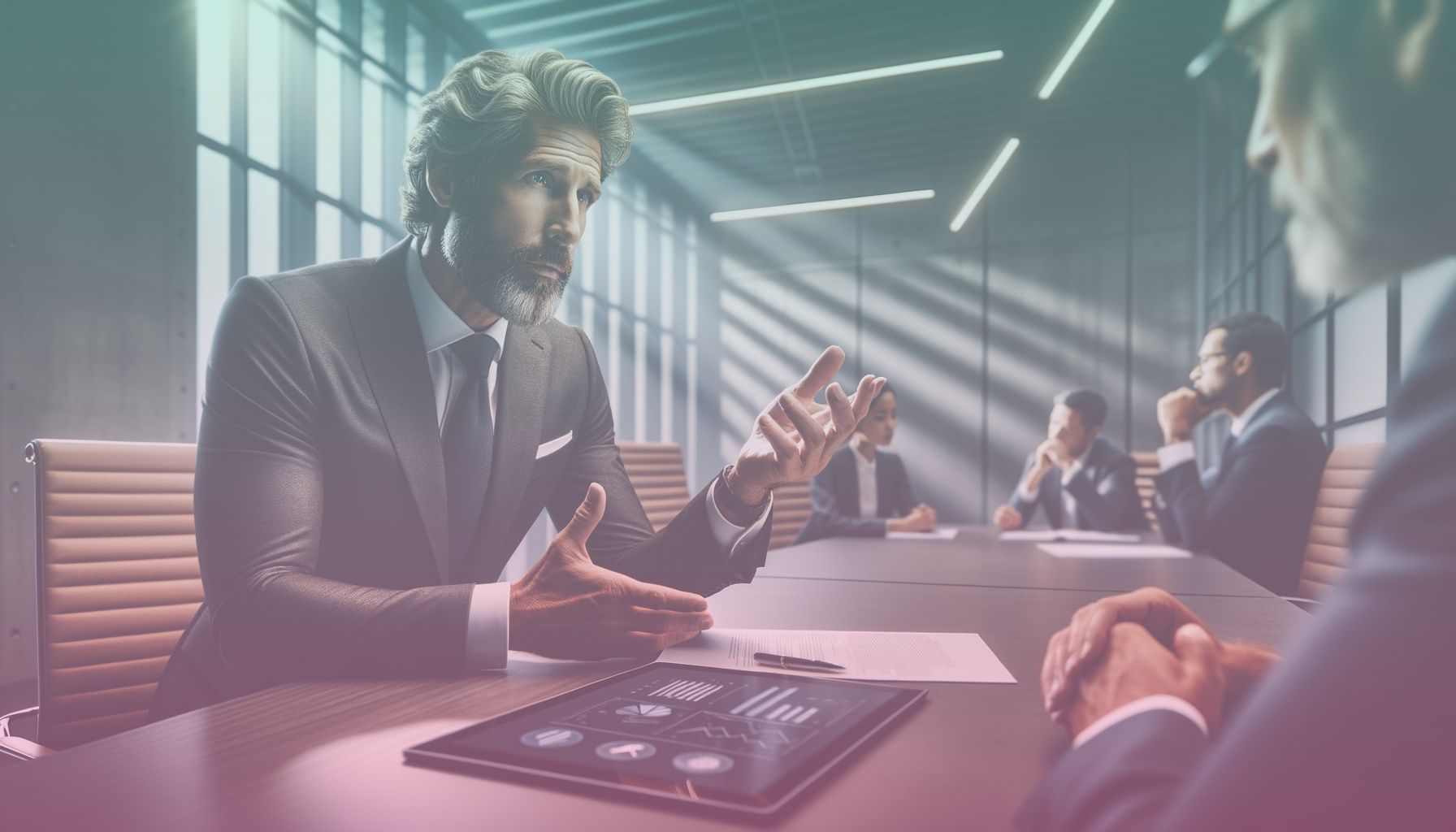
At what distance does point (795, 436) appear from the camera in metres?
1.43

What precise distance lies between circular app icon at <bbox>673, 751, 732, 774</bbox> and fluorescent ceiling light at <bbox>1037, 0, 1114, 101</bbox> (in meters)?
Answer: 2.84

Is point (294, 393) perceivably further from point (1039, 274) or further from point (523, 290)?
point (1039, 274)

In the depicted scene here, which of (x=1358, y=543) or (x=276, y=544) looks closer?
(x=1358, y=543)

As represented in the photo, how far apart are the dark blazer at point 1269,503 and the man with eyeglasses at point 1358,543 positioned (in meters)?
2.77

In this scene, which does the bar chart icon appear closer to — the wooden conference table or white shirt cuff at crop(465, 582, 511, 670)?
the wooden conference table

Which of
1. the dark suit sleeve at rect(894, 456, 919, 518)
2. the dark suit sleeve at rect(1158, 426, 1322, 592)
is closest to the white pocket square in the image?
the dark suit sleeve at rect(1158, 426, 1322, 592)

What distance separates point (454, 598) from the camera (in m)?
1.00

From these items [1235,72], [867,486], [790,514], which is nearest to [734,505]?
[1235,72]

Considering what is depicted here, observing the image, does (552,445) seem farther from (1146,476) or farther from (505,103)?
(1146,476)

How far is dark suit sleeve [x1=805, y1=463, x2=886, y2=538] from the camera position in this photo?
3850 mm

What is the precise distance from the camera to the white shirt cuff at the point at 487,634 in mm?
975

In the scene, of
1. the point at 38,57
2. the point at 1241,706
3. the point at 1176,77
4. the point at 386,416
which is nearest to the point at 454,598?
the point at 386,416

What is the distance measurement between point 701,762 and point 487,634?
0.44 metres

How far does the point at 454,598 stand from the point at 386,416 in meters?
0.45
